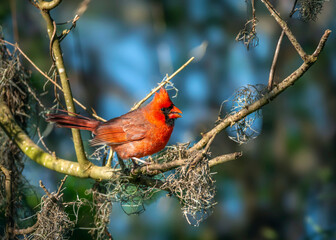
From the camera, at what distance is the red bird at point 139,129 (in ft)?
5.33

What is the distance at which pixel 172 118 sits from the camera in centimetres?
171

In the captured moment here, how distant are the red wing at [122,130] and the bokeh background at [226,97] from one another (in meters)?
1.10

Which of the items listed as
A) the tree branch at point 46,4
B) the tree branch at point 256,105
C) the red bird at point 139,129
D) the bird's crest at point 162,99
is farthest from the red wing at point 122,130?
the tree branch at point 46,4

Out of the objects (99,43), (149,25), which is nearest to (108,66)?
(99,43)

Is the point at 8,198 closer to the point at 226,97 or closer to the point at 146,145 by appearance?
the point at 146,145

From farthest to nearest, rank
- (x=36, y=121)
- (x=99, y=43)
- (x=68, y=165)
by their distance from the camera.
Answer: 1. (x=99, y=43)
2. (x=36, y=121)
3. (x=68, y=165)

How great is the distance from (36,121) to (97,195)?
60 cm

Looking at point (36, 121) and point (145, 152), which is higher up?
point (36, 121)

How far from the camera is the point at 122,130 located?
173 centimetres

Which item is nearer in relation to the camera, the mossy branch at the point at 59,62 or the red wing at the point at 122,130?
the mossy branch at the point at 59,62

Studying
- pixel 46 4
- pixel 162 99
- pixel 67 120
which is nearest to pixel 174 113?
pixel 162 99

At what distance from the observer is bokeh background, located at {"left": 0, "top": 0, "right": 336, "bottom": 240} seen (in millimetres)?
2916

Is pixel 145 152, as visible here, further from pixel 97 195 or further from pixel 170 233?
pixel 170 233

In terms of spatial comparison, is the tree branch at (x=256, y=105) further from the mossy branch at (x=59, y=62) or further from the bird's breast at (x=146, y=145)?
the mossy branch at (x=59, y=62)
